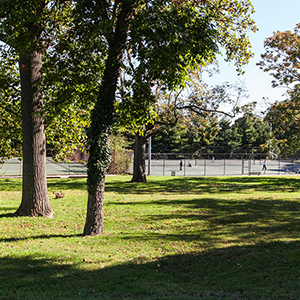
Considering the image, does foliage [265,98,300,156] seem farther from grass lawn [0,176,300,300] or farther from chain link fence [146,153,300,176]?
chain link fence [146,153,300,176]

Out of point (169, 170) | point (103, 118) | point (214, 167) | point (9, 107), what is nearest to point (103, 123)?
point (103, 118)

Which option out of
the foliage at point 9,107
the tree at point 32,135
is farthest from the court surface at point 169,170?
the tree at point 32,135

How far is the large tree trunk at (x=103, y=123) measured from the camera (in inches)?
391

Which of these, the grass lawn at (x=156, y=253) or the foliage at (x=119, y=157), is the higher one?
the foliage at (x=119, y=157)

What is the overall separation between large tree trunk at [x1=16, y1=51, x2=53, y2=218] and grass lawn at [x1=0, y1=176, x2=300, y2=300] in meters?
0.65

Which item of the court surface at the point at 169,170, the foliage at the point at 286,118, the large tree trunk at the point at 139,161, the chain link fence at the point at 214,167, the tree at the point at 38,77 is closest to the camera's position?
the tree at the point at 38,77

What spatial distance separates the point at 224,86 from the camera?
82.8ft

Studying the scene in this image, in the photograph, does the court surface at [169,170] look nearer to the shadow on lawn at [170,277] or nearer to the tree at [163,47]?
the tree at [163,47]

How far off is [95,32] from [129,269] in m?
5.70

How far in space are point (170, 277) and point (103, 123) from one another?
453cm

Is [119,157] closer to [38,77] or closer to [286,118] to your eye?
[286,118]

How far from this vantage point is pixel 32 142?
486 inches

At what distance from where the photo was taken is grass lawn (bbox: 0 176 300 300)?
6.27 metres

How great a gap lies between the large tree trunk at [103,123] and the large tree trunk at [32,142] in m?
3.10
